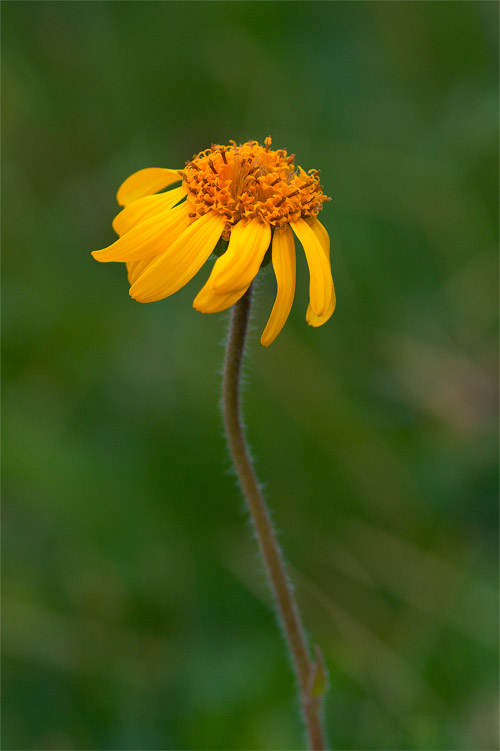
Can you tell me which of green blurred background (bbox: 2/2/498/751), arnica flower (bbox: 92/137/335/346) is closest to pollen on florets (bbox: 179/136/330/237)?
arnica flower (bbox: 92/137/335/346)

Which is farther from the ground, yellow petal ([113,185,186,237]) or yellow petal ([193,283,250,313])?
yellow petal ([113,185,186,237])

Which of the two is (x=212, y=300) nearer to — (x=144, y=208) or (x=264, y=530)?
(x=144, y=208)

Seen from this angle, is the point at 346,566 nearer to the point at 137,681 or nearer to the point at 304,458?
the point at 304,458

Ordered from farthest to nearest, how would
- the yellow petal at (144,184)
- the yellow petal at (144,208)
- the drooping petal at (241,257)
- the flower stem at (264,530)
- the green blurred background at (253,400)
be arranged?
the green blurred background at (253,400) < the yellow petal at (144,184) < the yellow petal at (144,208) < the flower stem at (264,530) < the drooping petal at (241,257)

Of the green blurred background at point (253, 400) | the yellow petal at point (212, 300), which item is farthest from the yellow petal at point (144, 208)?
the green blurred background at point (253, 400)

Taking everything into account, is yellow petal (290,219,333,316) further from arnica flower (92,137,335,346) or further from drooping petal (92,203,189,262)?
drooping petal (92,203,189,262)

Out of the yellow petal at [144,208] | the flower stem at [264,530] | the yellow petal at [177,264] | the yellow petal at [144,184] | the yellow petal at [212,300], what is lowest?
the flower stem at [264,530]

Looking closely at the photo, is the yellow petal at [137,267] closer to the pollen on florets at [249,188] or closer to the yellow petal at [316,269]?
the pollen on florets at [249,188]
